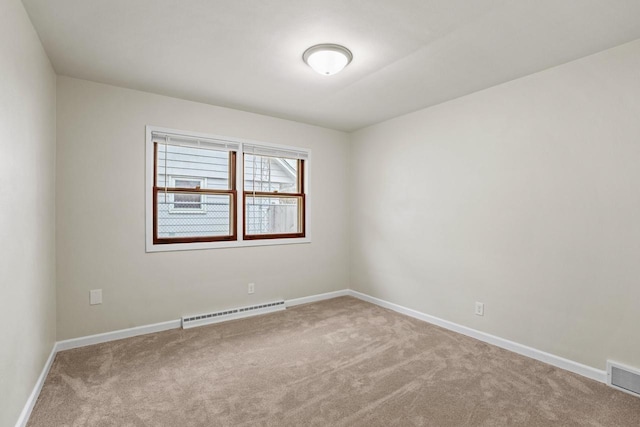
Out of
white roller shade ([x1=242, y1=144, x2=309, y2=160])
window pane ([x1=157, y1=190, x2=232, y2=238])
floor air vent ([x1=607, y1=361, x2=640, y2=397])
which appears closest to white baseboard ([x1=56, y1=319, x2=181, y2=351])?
window pane ([x1=157, y1=190, x2=232, y2=238])

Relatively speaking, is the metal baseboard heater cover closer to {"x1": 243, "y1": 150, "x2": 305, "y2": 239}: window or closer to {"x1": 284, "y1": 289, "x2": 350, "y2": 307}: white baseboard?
{"x1": 284, "y1": 289, "x2": 350, "y2": 307}: white baseboard

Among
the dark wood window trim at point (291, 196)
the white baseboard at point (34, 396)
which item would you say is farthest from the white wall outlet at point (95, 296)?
the dark wood window trim at point (291, 196)

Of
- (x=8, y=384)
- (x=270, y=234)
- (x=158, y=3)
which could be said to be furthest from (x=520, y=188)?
(x=8, y=384)

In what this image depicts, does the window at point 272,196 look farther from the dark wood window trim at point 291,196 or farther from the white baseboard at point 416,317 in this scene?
the white baseboard at point 416,317

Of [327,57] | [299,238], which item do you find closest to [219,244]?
[299,238]

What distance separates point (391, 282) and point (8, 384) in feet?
11.6

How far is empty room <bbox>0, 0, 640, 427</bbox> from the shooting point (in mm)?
1945

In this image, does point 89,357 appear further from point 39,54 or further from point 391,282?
point 391,282

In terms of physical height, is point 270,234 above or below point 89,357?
above

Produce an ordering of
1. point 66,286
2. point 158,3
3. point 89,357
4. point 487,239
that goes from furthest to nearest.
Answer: point 487,239 < point 66,286 < point 89,357 < point 158,3

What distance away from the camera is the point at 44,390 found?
217cm

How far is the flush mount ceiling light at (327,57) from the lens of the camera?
7.56ft

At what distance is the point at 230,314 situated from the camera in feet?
12.0

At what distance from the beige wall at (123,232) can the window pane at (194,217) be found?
0.23 m
